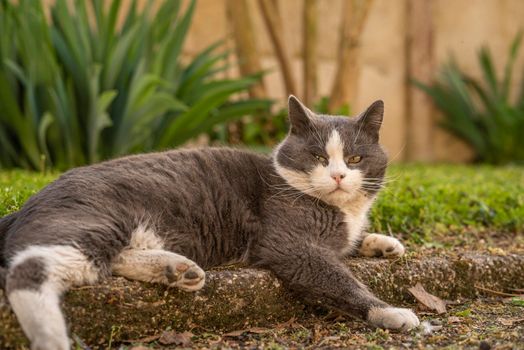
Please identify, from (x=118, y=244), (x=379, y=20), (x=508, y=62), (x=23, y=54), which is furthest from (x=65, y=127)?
(x=508, y=62)

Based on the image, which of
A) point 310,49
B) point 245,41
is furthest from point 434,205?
point 245,41

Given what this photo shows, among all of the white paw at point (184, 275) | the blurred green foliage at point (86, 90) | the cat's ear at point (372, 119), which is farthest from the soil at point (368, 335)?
the blurred green foliage at point (86, 90)

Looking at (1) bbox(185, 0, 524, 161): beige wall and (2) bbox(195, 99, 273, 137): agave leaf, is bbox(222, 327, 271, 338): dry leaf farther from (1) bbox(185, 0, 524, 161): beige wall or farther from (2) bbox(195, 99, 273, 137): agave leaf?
(1) bbox(185, 0, 524, 161): beige wall

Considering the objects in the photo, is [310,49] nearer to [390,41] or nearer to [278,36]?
[278,36]

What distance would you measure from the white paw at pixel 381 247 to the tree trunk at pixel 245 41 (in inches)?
140

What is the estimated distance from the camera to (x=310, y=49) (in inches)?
255

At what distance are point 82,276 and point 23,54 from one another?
297cm

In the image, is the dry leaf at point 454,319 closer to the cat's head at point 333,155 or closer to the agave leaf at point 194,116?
the cat's head at point 333,155

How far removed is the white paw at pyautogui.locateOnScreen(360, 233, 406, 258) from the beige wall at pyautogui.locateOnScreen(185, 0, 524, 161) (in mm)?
4305

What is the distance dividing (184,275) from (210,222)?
1.32 feet

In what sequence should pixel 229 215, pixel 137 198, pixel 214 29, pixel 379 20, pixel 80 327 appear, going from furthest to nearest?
1. pixel 379 20
2. pixel 214 29
3. pixel 229 215
4. pixel 137 198
5. pixel 80 327

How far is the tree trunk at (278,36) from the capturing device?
6324 mm

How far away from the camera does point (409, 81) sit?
815 cm

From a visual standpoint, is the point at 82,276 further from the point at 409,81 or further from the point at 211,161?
the point at 409,81
